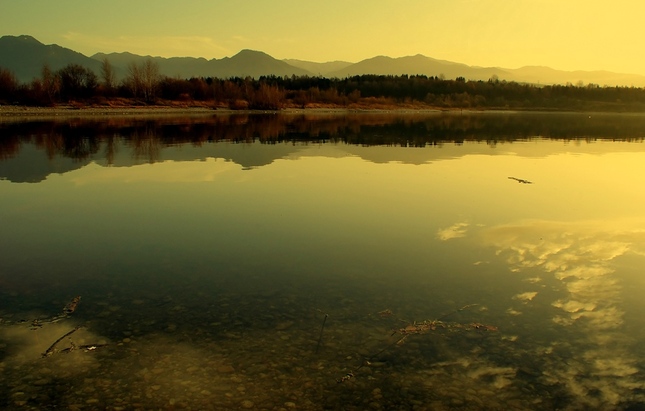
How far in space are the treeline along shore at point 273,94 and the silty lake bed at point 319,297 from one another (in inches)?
3467

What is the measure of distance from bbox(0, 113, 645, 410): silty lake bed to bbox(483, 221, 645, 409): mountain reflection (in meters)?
0.04

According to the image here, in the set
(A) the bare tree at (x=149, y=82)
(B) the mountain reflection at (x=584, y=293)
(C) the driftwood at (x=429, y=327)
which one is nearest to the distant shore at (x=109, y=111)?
(A) the bare tree at (x=149, y=82)

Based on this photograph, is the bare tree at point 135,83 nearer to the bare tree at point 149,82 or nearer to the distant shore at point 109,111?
the bare tree at point 149,82

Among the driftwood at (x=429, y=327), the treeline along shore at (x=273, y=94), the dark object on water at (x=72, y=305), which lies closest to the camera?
the driftwood at (x=429, y=327)

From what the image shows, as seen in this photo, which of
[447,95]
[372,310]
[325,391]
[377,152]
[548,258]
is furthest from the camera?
[447,95]

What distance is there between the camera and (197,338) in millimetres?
7848

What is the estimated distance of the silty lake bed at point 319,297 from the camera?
21.9ft

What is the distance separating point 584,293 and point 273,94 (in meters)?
118

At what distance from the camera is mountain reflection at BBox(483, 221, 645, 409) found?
6.99m

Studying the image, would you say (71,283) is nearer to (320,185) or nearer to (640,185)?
(320,185)

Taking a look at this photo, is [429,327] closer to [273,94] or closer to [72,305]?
[72,305]

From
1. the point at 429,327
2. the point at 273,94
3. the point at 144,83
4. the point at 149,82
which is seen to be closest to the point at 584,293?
the point at 429,327

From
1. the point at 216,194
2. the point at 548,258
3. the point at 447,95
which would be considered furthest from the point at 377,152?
the point at 447,95

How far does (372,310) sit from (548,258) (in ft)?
18.5
